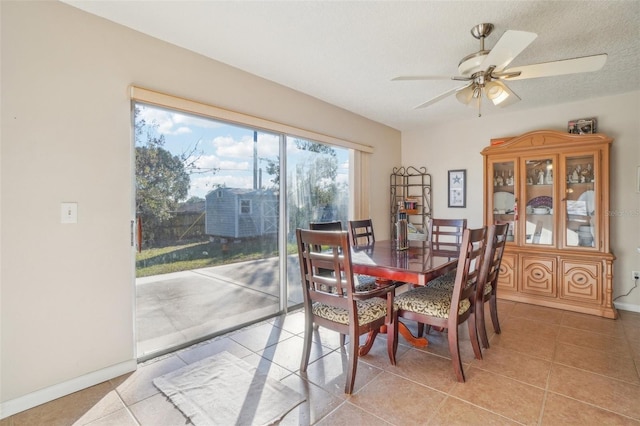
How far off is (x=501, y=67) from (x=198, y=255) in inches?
106

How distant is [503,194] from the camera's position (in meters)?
3.96

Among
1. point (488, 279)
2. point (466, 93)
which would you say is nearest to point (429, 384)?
point (488, 279)

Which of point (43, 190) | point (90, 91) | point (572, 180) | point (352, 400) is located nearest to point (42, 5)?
point (90, 91)

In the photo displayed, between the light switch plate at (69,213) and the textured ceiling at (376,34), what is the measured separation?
1276mm

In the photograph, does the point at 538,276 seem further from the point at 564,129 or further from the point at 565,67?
the point at 565,67

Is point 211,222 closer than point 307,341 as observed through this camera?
No

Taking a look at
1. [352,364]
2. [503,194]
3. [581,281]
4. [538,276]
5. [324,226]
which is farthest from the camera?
[503,194]

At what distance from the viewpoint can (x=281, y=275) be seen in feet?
11.0

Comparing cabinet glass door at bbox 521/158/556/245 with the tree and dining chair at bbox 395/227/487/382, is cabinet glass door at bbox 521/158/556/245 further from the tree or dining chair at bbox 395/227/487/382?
the tree

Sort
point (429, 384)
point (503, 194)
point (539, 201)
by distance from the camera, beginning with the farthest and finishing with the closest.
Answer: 1. point (503, 194)
2. point (539, 201)
3. point (429, 384)

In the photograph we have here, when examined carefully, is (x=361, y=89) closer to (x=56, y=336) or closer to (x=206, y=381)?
(x=206, y=381)

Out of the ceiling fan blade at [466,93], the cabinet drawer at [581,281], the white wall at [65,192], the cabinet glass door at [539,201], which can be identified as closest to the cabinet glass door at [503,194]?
the cabinet glass door at [539,201]

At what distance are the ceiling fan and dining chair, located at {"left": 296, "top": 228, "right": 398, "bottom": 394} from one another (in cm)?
126

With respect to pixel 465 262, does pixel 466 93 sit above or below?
above
